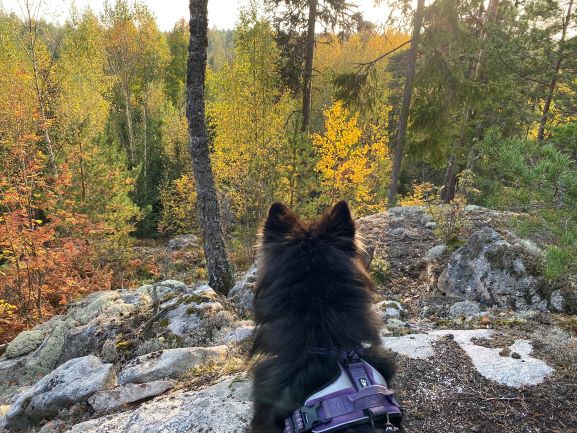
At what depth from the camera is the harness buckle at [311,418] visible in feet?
5.44

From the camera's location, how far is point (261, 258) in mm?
2273

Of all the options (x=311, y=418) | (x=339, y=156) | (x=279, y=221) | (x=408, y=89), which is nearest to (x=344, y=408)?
(x=311, y=418)

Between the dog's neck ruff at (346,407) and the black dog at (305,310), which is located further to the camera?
the black dog at (305,310)

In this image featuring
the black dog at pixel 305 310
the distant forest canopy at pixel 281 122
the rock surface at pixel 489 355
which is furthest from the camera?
the distant forest canopy at pixel 281 122

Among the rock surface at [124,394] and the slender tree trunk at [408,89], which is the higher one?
the slender tree trunk at [408,89]

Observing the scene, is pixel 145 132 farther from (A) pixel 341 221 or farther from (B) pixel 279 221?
(A) pixel 341 221

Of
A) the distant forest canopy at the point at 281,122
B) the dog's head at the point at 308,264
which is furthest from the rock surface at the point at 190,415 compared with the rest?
the distant forest canopy at the point at 281,122

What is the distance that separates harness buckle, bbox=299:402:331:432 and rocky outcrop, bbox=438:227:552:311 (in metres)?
4.49

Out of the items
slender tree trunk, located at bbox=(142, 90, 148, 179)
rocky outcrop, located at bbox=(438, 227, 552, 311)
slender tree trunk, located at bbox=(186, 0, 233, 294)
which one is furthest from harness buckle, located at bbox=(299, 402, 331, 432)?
slender tree trunk, located at bbox=(142, 90, 148, 179)

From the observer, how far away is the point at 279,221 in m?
2.20

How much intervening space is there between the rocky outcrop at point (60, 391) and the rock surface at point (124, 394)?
0.50ft

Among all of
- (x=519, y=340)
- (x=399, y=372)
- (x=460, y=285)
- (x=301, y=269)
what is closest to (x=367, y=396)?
(x=301, y=269)

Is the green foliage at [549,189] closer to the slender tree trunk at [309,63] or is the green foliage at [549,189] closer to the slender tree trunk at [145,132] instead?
the slender tree trunk at [309,63]

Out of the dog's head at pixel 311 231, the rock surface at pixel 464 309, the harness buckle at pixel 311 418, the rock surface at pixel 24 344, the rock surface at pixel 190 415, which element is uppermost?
the dog's head at pixel 311 231
